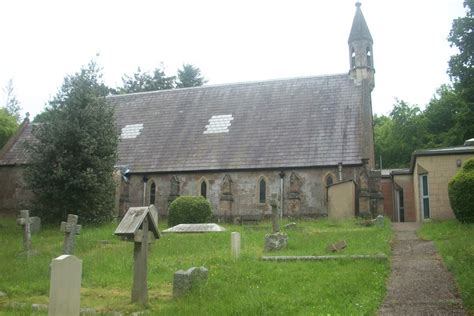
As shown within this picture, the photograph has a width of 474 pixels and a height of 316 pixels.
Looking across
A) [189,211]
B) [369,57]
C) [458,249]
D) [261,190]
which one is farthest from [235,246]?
[369,57]

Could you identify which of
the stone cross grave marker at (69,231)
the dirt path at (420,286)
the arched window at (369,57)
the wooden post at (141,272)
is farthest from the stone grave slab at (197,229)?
the arched window at (369,57)

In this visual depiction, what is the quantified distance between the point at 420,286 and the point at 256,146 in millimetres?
20208

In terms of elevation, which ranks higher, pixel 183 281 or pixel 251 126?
pixel 251 126

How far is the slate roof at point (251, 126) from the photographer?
94.8 feet

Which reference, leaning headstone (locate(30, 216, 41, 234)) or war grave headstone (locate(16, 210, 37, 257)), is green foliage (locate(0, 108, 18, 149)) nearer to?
leaning headstone (locate(30, 216, 41, 234))

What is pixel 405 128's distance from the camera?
165ft

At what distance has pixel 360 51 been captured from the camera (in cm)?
3244

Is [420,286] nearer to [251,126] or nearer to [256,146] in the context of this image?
[256,146]

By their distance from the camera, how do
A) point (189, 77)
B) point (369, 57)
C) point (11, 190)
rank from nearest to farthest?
point (369, 57) → point (11, 190) → point (189, 77)

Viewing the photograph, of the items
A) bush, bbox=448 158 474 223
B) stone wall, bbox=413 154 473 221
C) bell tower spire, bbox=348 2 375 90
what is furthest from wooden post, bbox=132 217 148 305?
bell tower spire, bbox=348 2 375 90

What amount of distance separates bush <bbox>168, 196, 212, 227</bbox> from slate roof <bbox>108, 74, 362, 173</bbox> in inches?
206

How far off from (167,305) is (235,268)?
10.4 ft

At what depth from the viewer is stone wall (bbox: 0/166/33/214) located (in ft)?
110

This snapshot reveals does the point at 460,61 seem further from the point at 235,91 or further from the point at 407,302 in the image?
the point at 407,302
